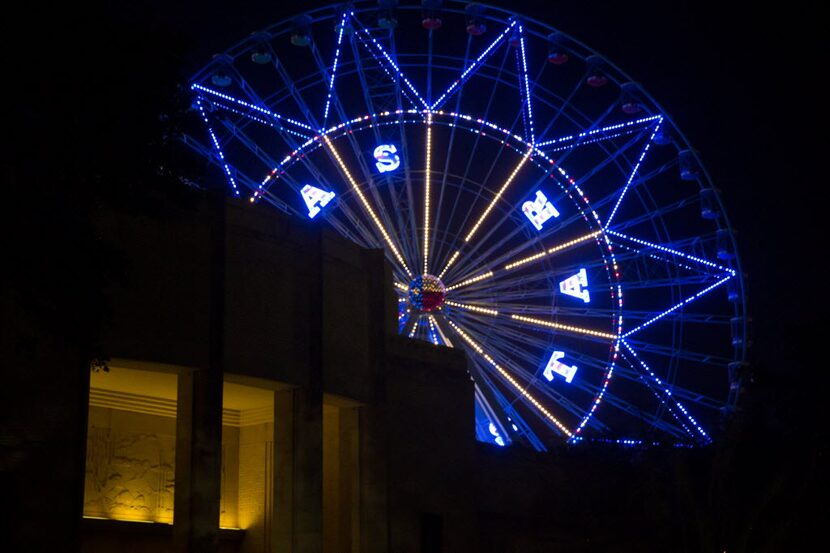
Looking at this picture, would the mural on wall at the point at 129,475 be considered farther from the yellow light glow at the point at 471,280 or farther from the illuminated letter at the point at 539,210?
the illuminated letter at the point at 539,210

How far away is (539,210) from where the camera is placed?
117 feet

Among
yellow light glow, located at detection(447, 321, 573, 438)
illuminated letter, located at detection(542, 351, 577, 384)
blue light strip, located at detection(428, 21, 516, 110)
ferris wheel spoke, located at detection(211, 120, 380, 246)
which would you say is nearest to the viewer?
ferris wheel spoke, located at detection(211, 120, 380, 246)

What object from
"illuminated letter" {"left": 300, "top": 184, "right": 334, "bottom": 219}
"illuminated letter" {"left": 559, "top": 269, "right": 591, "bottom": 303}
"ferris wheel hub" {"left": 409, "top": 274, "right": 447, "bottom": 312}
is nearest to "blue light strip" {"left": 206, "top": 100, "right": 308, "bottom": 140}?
"illuminated letter" {"left": 300, "top": 184, "right": 334, "bottom": 219}

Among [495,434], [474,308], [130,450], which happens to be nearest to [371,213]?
[474,308]

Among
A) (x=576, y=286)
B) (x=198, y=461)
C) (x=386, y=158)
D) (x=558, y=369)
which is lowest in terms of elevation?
(x=198, y=461)

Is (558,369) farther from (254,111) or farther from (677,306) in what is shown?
(254,111)

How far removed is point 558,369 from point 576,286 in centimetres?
249

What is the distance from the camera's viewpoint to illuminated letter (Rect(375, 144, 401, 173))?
34.1m

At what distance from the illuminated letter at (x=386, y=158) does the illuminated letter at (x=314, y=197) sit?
1.78 metres

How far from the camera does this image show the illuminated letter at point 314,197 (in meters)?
33.0

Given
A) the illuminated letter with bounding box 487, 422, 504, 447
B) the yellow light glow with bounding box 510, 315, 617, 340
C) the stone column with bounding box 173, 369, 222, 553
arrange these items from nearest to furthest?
the stone column with bounding box 173, 369, 222, 553
the illuminated letter with bounding box 487, 422, 504, 447
the yellow light glow with bounding box 510, 315, 617, 340

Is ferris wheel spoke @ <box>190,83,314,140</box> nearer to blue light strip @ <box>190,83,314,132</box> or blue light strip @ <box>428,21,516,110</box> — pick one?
blue light strip @ <box>190,83,314,132</box>

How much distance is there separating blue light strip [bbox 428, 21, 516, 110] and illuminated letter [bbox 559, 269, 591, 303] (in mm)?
6272

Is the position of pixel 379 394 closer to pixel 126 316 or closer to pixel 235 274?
pixel 235 274
